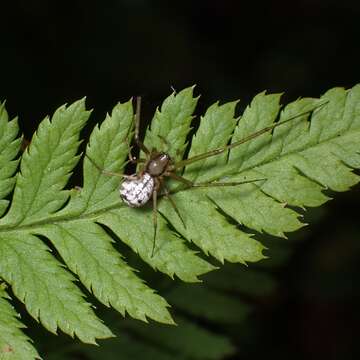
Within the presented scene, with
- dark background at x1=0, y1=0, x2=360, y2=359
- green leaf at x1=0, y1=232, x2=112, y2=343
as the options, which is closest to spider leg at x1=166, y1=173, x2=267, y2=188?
green leaf at x1=0, y1=232, x2=112, y2=343

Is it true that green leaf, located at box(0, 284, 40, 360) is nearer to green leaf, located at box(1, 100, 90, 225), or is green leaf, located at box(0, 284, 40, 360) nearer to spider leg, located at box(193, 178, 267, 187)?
green leaf, located at box(1, 100, 90, 225)

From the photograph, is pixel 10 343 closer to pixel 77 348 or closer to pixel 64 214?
pixel 64 214

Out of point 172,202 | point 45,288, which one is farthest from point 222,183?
point 45,288

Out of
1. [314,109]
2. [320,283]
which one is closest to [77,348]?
[314,109]

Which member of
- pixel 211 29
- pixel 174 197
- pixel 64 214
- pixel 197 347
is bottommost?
pixel 197 347

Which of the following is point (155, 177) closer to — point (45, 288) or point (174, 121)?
point (174, 121)

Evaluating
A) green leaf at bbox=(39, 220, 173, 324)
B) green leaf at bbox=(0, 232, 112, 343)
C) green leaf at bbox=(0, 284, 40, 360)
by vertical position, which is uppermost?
green leaf at bbox=(39, 220, 173, 324)

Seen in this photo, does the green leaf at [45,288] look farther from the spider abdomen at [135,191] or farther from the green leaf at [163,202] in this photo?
the spider abdomen at [135,191]
